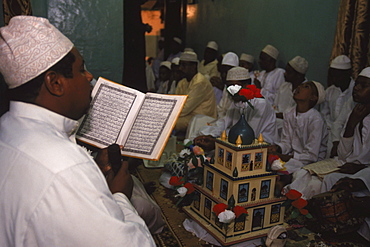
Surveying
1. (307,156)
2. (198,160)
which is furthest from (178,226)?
(307,156)

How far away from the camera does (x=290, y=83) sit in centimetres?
590

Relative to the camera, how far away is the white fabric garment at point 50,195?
1.06 metres

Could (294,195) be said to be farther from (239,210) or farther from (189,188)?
(189,188)

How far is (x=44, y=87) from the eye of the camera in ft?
3.98

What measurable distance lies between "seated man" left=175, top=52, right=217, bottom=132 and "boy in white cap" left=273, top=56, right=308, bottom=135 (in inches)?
46.7

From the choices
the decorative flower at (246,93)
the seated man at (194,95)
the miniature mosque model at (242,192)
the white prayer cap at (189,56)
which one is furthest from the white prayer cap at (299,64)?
the miniature mosque model at (242,192)

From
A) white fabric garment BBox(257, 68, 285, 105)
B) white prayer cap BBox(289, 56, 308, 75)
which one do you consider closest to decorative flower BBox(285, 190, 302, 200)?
white prayer cap BBox(289, 56, 308, 75)

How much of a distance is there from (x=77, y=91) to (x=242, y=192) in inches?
69.6

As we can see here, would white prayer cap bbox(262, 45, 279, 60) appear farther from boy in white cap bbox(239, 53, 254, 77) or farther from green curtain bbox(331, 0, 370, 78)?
green curtain bbox(331, 0, 370, 78)

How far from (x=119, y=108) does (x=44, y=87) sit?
932 mm

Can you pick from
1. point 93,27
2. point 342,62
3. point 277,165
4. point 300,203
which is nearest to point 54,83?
point 277,165

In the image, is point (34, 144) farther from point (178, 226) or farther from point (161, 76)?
point (161, 76)

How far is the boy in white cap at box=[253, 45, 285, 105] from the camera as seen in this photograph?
638cm

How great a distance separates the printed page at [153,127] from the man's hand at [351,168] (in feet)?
6.76
